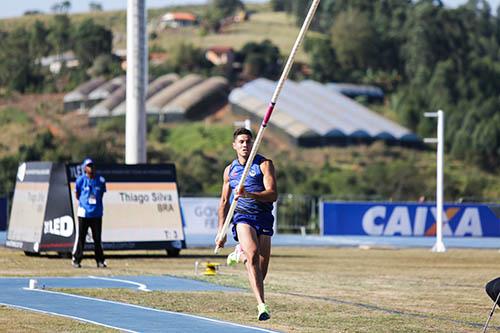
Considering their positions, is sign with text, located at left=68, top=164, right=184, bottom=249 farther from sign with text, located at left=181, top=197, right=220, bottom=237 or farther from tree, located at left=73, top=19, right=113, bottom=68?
tree, located at left=73, top=19, right=113, bottom=68

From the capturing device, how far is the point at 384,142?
4936 inches

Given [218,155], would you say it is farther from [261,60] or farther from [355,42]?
[355,42]

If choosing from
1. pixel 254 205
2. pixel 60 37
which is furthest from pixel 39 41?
pixel 254 205

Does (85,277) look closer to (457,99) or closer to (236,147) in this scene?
(236,147)

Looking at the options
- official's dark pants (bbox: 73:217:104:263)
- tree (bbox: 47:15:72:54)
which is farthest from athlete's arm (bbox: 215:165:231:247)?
tree (bbox: 47:15:72:54)

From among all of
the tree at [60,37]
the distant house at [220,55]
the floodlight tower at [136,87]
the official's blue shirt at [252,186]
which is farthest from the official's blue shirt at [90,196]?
the tree at [60,37]

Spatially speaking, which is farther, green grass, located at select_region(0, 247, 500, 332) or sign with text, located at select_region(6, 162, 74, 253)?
sign with text, located at select_region(6, 162, 74, 253)

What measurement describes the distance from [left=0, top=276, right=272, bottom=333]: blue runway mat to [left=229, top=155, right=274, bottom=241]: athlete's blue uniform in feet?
3.76

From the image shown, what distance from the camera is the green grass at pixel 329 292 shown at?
16297mm

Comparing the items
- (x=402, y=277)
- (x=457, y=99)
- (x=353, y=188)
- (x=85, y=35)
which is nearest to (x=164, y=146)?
(x=353, y=188)

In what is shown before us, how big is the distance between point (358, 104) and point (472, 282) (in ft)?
389

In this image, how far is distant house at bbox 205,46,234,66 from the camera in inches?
6511

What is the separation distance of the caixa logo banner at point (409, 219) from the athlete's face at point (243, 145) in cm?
3069

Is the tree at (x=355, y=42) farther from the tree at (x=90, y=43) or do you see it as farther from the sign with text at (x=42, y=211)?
the sign with text at (x=42, y=211)
